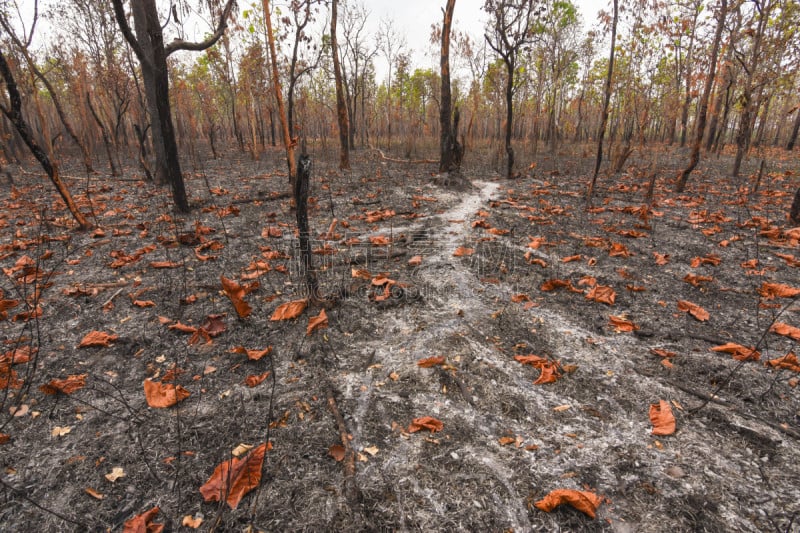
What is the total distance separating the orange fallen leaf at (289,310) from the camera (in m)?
3.20

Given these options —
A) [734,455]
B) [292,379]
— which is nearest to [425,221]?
[292,379]

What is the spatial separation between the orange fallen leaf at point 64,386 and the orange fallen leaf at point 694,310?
4812 mm

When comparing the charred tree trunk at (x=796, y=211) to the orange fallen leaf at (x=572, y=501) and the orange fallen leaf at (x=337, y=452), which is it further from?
the orange fallen leaf at (x=337, y=452)

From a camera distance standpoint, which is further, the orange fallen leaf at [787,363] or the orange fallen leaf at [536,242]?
the orange fallen leaf at [536,242]

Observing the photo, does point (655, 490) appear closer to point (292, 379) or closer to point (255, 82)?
point (292, 379)

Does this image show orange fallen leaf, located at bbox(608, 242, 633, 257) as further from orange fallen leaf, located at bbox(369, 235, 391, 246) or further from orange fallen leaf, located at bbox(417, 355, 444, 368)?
orange fallen leaf, located at bbox(417, 355, 444, 368)

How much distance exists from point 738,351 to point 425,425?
7.94 ft

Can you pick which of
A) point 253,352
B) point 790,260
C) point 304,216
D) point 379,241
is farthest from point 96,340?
point 790,260

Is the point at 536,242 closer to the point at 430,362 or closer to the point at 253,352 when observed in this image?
the point at 430,362

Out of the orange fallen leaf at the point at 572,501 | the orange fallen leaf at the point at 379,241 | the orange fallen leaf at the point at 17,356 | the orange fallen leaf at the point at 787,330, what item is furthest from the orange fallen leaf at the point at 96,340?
the orange fallen leaf at the point at 787,330

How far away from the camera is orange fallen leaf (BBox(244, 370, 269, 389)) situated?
2.42 m

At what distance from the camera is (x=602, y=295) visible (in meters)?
3.56

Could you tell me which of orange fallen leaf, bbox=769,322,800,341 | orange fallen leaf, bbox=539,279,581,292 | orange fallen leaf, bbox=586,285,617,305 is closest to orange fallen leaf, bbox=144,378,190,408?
orange fallen leaf, bbox=539,279,581,292

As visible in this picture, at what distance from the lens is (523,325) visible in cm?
318
